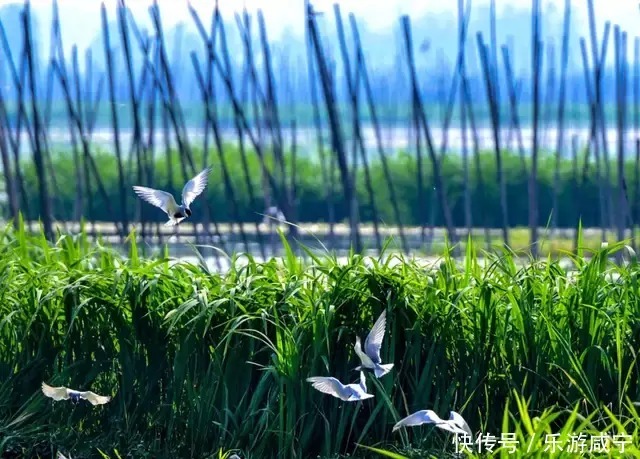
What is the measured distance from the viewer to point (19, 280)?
3.83m

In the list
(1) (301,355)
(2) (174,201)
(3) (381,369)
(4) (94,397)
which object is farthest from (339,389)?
(2) (174,201)

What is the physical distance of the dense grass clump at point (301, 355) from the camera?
328cm

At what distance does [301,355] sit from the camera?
329cm

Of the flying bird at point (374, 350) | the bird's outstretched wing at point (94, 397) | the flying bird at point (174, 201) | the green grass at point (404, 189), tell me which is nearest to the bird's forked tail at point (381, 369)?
the flying bird at point (374, 350)

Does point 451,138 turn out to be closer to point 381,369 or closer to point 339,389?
point 381,369

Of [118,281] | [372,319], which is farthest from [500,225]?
[118,281]

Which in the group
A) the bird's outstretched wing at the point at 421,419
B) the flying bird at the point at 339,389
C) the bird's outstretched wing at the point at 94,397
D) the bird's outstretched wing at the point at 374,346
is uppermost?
the bird's outstretched wing at the point at 374,346

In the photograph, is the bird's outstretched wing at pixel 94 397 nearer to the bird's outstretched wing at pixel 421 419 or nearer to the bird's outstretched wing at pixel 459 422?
the bird's outstretched wing at pixel 421 419

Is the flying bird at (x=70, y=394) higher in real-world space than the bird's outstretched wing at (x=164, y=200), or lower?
lower

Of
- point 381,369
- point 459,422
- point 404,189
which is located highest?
point 404,189

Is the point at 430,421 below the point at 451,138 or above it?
below

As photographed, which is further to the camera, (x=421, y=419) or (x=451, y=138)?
(x=451, y=138)

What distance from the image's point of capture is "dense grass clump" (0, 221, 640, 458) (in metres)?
3.28

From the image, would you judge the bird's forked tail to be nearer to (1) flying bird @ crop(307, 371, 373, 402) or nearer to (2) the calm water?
(1) flying bird @ crop(307, 371, 373, 402)
